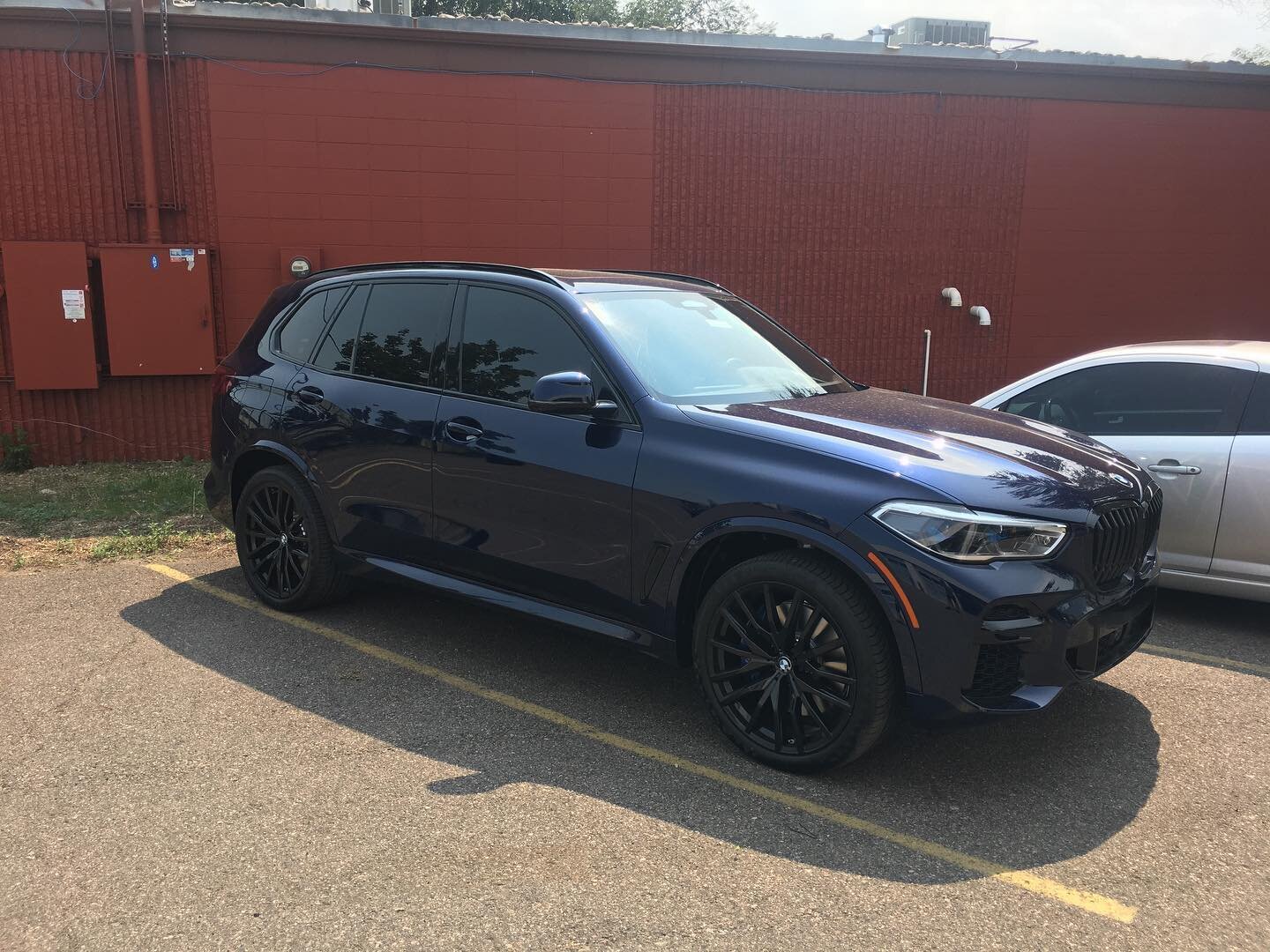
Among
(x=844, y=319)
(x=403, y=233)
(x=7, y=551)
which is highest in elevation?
(x=403, y=233)

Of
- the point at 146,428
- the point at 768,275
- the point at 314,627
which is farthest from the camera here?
the point at 768,275

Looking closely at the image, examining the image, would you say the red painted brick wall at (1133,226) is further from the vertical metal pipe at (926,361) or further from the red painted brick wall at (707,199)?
the vertical metal pipe at (926,361)

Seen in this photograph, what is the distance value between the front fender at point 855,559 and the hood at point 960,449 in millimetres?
305

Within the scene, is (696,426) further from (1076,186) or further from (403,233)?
(1076,186)

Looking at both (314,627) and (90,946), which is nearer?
(90,946)

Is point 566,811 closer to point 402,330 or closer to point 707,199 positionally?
point 402,330

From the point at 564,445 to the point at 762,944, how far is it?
210 cm

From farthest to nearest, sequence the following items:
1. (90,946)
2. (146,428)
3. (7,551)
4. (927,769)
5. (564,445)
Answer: (146,428) → (7,551) → (564,445) → (927,769) → (90,946)

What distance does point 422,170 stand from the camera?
10148mm

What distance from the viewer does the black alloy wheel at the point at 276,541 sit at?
5.33m

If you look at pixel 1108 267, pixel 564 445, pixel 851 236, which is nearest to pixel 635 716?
pixel 564 445

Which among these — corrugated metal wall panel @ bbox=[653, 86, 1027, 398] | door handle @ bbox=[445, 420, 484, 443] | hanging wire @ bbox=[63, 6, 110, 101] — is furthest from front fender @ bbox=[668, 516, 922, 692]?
hanging wire @ bbox=[63, 6, 110, 101]

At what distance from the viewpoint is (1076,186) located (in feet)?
37.8

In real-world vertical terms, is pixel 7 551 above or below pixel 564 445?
below
